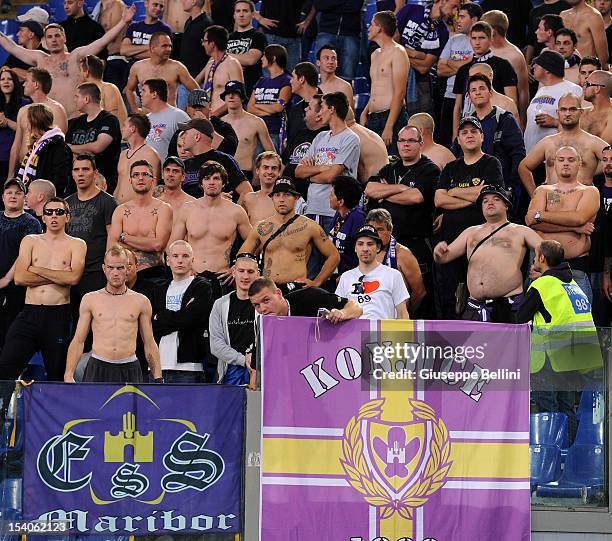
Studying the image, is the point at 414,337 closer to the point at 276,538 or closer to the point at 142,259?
the point at 276,538

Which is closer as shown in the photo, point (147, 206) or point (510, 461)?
point (510, 461)

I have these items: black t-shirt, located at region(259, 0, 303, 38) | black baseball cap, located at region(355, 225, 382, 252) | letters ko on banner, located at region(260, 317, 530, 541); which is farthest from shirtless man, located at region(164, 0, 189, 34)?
letters ko on banner, located at region(260, 317, 530, 541)

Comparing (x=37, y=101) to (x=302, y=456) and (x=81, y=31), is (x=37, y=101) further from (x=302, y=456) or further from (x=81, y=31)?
(x=302, y=456)

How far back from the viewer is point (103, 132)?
15.5 metres

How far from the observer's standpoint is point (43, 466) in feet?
33.6

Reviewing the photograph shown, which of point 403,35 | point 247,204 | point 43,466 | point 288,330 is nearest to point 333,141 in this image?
point 247,204

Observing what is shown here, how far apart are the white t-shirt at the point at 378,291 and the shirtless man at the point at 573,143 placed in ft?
A: 7.67

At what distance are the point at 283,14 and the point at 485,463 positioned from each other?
940cm

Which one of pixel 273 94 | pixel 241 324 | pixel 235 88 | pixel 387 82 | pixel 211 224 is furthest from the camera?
pixel 273 94

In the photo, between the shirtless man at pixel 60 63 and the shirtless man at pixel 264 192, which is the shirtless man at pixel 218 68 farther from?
the shirtless man at pixel 264 192

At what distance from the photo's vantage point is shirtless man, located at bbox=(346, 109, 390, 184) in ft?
48.1

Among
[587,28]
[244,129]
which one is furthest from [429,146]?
[587,28]

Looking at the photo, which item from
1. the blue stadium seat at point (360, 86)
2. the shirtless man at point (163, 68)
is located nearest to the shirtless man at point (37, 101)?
the shirtless man at point (163, 68)

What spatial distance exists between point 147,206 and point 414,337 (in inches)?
165
